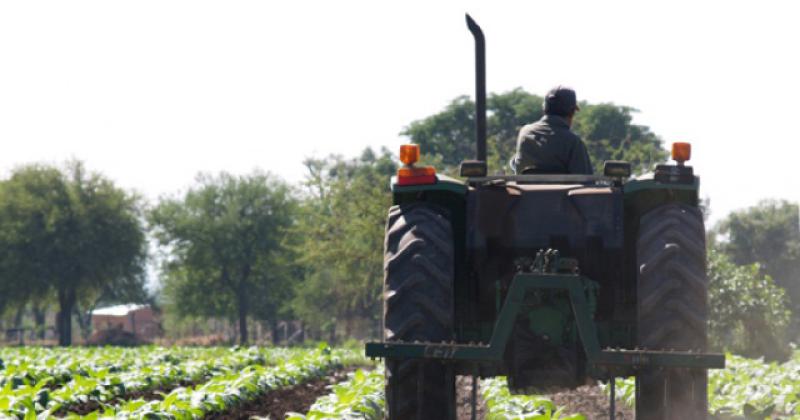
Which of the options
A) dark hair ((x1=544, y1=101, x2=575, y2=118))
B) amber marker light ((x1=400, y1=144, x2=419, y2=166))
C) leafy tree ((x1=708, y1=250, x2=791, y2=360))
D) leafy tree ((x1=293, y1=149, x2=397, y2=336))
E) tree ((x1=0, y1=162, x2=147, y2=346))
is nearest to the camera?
amber marker light ((x1=400, y1=144, x2=419, y2=166))

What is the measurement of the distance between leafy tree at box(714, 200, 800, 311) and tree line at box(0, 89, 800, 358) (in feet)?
25.7

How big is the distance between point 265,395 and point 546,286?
9.31m

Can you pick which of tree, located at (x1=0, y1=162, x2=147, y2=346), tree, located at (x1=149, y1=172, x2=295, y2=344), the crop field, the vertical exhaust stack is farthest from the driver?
tree, located at (x1=149, y1=172, x2=295, y2=344)

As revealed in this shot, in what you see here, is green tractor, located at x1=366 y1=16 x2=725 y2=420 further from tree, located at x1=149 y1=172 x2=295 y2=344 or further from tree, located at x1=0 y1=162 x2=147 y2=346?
tree, located at x1=149 y1=172 x2=295 y2=344

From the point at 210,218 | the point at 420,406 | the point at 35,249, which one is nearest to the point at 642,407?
the point at 420,406

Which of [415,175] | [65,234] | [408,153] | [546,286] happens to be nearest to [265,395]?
[415,175]

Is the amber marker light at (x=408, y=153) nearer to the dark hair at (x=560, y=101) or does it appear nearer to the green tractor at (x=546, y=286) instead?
the green tractor at (x=546, y=286)

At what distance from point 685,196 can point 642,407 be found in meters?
1.36

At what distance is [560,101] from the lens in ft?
27.7

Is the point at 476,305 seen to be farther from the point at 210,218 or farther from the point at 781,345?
the point at 210,218

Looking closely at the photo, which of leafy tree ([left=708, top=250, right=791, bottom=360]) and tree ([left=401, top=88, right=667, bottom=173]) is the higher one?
tree ([left=401, top=88, right=667, bottom=173])

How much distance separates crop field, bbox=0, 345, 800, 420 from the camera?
10.4 metres

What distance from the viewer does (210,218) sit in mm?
75625

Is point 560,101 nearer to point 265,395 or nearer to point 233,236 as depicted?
point 265,395
